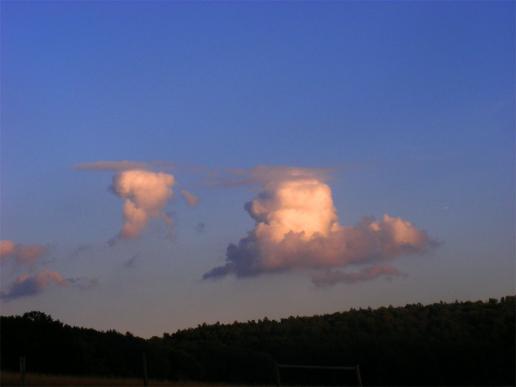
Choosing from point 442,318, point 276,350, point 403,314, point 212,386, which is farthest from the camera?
point 403,314

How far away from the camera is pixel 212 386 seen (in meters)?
39.3

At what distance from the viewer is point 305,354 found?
55188 mm

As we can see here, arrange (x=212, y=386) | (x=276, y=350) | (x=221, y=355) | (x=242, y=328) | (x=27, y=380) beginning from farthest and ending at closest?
(x=242, y=328)
(x=276, y=350)
(x=221, y=355)
(x=212, y=386)
(x=27, y=380)

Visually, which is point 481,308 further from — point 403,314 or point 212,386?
point 212,386

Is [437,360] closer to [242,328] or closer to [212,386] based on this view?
[212,386]

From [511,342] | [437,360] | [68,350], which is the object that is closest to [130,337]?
[68,350]

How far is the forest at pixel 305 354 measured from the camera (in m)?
44.1

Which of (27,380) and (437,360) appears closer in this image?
(27,380)

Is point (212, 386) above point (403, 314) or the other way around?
the other way around

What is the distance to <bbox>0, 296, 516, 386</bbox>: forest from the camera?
145 ft

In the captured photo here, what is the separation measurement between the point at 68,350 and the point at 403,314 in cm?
3745

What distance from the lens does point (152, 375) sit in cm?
4619

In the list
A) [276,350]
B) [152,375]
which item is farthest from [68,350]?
[276,350]

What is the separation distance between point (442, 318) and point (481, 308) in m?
5.66
